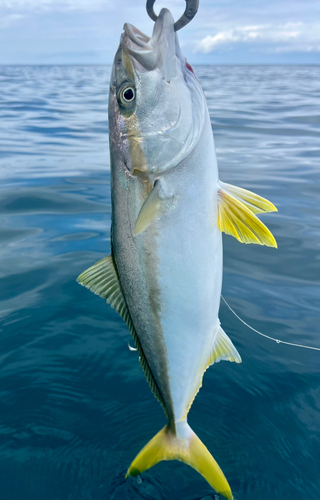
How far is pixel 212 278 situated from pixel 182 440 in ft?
2.90

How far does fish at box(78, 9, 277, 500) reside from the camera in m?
1.86

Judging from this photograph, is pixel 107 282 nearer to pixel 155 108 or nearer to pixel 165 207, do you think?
pixel 165 207

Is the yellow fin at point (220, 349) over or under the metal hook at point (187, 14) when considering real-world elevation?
under

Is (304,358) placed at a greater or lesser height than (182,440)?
lesser

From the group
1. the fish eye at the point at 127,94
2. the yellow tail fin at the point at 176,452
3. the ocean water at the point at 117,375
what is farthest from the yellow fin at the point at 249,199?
the ocean water at the point at 117,375

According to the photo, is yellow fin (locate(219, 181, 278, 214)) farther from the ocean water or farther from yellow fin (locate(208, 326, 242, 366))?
the ocean water

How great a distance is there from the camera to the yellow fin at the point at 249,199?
6.73 ft

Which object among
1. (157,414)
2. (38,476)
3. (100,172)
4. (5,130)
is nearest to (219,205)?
(157,414)

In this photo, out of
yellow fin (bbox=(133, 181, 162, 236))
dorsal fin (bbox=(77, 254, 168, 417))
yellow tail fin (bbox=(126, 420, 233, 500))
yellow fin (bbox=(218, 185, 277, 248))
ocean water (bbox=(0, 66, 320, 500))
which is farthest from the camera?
ocean water (bbox=(0, 66, 320, 500))

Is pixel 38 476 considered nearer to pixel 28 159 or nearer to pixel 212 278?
pixel 212 278

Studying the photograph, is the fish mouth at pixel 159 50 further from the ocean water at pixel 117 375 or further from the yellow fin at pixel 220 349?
the ocean water at pixel 117 375

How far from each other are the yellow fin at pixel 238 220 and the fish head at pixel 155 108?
0.95 ft

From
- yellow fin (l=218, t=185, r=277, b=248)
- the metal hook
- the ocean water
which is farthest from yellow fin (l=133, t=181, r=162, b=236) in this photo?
the ocean water

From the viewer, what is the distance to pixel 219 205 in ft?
6.50
